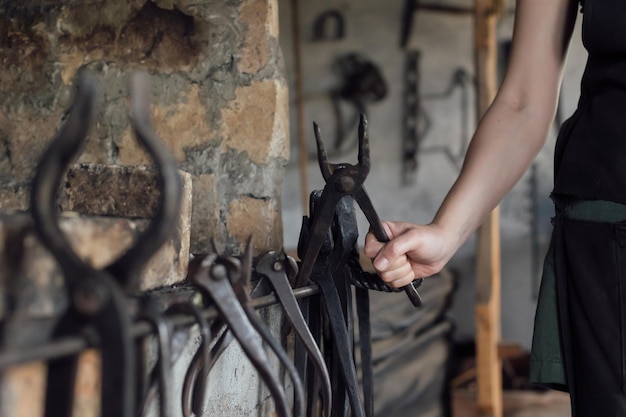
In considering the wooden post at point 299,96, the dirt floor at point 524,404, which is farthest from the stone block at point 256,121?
the wooden post at point 299,96

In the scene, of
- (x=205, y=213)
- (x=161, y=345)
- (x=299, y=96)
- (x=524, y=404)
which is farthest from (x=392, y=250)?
(x=299, y=96)

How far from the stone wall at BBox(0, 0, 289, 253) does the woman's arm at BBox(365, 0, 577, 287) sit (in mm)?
433

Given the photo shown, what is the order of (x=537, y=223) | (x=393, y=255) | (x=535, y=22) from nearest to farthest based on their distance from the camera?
(x=393, y=255), (x=535, y=22), (x=537, y=223)

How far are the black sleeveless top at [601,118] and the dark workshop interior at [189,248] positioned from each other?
0.30 m

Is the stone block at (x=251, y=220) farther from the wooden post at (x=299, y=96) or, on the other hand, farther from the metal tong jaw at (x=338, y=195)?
the wooden post at (x=299, y=96)

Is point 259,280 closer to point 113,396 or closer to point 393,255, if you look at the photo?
point 393,255

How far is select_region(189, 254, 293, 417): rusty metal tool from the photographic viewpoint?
70cm

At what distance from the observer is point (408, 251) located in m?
0.95

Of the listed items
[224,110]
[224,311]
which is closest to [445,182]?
[224,110]

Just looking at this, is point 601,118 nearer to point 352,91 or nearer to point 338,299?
point 338,299

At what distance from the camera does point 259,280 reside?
98 cm

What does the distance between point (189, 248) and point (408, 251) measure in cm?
40

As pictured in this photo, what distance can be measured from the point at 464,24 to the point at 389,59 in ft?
1.64

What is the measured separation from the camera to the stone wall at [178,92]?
4.38 feet
